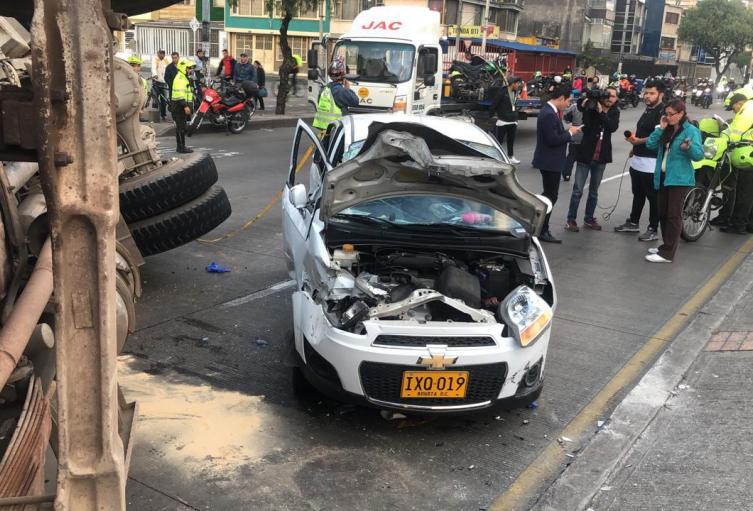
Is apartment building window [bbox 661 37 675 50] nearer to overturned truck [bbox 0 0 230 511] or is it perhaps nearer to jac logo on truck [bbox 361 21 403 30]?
jac logo on truck [bbox 361 21 403 30]

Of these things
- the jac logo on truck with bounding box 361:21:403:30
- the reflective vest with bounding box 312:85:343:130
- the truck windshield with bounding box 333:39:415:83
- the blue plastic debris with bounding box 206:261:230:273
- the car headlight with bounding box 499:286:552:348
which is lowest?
the blue plastic debris with bounding box 206:261:230:273

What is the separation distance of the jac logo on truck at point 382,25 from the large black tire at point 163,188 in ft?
38.4

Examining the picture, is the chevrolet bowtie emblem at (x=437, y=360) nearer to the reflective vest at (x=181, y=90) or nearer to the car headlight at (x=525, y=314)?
the car headlight at (x=525, y=314)

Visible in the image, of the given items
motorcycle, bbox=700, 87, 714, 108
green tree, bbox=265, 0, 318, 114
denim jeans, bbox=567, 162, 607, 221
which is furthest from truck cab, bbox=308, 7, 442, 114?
motorcycle, bbox=700, 87, 714, 108

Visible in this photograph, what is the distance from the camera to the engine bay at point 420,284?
4.68 meters

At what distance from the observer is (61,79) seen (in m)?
1.72

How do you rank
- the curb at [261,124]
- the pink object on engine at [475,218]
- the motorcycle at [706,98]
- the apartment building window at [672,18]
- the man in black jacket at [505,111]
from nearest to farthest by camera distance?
the pink object on engine at [475,218]
the man in black jacket at [505,111]
the curb at [261,124]
the motorcycle at [706,98]
the apartment building window at [672,18]

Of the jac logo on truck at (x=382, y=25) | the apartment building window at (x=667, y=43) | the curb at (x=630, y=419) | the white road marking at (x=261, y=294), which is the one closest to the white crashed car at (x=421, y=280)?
the curb at (x=630, y=419)

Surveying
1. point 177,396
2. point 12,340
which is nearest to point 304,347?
point 177,396

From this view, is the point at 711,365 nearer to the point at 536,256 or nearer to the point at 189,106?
the point at 536,256

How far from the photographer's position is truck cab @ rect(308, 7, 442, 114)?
17.0 m

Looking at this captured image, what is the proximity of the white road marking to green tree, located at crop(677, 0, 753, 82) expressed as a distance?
9388cm

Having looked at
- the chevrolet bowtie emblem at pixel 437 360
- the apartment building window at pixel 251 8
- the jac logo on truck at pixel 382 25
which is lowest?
the chevrolet bowtie emblem at pixel 437 360

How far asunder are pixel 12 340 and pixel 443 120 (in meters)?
5.53
